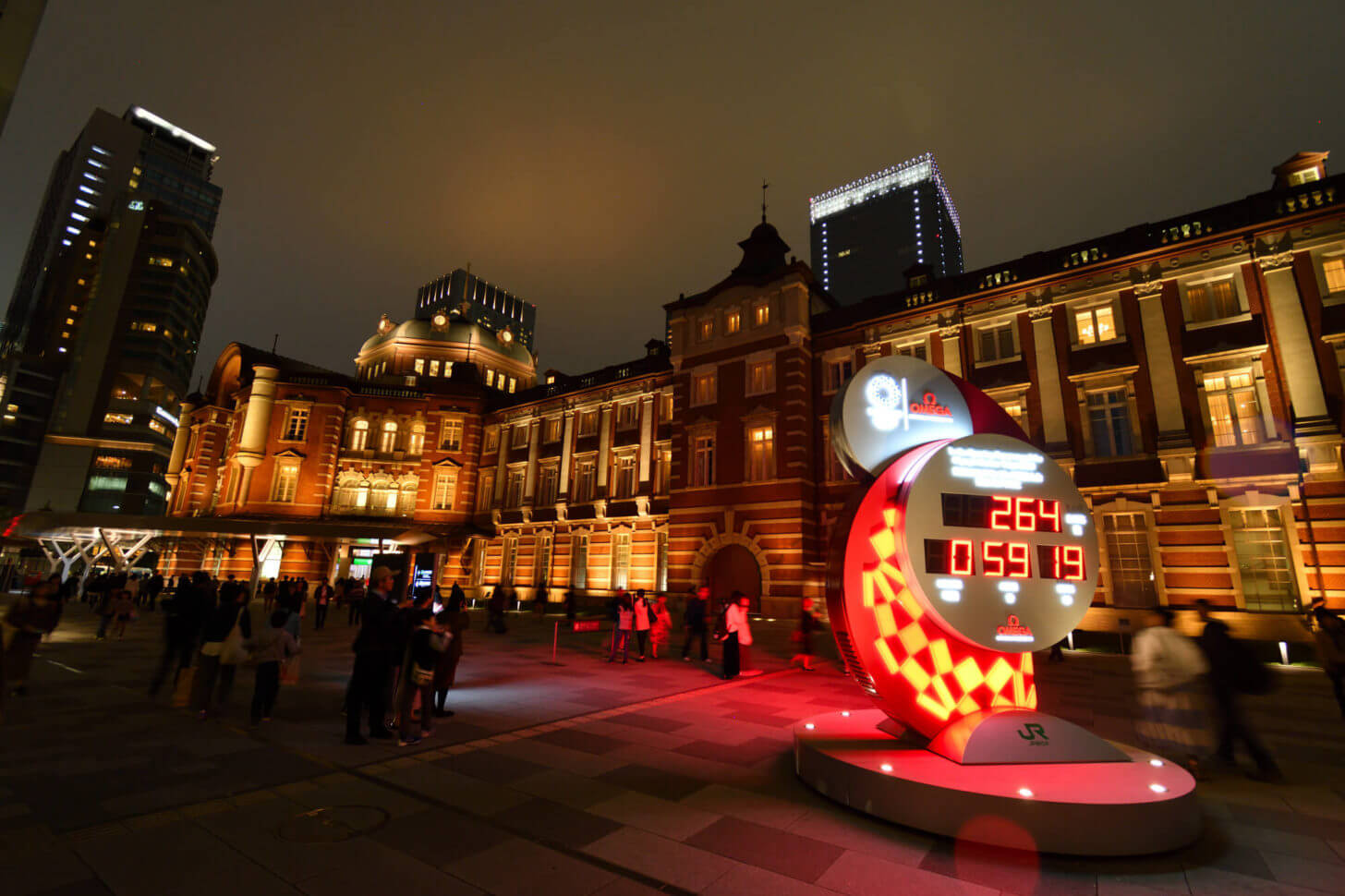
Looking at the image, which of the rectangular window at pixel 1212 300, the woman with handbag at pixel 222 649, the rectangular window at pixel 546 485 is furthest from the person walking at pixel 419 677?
the rectangular window at pixel 546 485

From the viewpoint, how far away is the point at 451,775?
6219 millimetres

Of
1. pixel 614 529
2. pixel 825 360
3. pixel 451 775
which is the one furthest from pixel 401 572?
pixel 451 775

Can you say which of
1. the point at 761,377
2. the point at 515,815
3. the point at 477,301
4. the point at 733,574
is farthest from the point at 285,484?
the point at 477,301

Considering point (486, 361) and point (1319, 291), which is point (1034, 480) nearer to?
point (1319, 291)

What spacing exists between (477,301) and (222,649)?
12999 centimetres

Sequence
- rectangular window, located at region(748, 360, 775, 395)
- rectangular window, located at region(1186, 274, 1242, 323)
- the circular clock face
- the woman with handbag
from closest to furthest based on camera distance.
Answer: the circular clock face < the woman with handbag < rectangular window, located at region(1186, 274, 1242, 323) < rectangular window, located at region(748, 360, 775, 395)

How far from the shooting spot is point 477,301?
421 ft

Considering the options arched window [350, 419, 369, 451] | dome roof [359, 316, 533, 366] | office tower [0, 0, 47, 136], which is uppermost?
dome roof [359, 316, 533, 366]

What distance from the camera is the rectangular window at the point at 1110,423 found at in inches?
743

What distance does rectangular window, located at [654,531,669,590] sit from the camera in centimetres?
2802

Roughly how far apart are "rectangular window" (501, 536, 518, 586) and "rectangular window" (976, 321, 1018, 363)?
25.6 m

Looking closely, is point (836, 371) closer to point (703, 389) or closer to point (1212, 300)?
point (703, 389)

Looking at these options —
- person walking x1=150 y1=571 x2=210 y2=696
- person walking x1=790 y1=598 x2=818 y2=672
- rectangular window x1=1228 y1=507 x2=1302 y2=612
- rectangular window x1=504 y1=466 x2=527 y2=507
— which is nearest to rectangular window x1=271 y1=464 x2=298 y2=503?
rectangular window x1=504 y1=466 x2=527 y2=507

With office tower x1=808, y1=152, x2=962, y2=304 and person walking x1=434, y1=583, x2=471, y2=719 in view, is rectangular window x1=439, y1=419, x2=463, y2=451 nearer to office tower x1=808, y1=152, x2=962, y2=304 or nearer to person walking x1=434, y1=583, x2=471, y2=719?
person walking x1=434, y1=583, x2=471, y2=719
